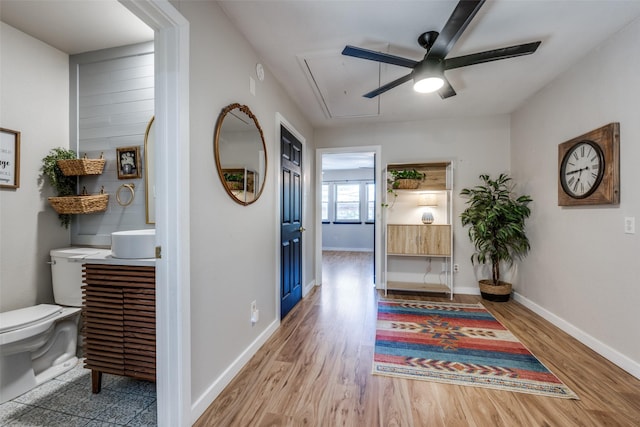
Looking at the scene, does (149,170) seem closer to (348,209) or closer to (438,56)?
(438,56)

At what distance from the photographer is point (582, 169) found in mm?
2393

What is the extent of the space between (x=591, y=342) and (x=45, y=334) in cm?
410

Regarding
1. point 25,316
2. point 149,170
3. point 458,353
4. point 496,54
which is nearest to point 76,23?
point 149,170

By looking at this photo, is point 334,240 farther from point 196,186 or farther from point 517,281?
point 196,186

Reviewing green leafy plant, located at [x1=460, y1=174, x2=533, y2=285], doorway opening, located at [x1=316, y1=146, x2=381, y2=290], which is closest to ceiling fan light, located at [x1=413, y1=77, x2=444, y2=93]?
green leafy plant, located at [x1=460, y1=174, x2=533, y2=285]

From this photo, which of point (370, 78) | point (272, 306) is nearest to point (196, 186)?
point (272, 306)

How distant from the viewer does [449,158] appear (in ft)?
12.7

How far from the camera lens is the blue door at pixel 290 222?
2.91m

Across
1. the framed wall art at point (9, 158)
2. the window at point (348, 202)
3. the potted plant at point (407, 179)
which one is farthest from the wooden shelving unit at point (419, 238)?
the window at point (348, 202)

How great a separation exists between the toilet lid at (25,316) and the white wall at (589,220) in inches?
157

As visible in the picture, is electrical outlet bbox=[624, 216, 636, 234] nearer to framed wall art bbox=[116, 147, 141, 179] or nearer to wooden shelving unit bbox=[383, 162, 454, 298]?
wooden shelving unit bbox=[383, 162, 454, 298]

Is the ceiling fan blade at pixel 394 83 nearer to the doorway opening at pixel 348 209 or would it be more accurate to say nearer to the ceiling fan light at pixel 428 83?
the ceiling fan light at pixel 428 83

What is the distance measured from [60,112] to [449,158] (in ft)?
14.2

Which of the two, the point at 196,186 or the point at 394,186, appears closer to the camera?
the point at 196,186
